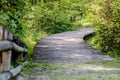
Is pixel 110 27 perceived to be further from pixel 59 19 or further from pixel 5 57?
pixel 59 19

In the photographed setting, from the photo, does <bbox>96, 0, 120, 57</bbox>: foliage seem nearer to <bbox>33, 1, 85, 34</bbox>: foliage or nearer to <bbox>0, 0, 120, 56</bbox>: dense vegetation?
<bbox>0, 0, 120, 56</bbox>: dense vegetation

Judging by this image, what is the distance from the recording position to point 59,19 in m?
21.8

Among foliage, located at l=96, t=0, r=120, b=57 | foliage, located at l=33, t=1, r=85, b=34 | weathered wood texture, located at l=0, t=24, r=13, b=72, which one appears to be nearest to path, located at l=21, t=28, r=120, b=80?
foliage, located at l=96, t=0, r=120, b=57

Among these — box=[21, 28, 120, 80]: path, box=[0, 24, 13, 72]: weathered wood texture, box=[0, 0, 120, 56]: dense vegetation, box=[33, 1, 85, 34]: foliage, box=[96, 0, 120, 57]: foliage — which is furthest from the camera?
box=[33, 1, 85, 34]: foliage

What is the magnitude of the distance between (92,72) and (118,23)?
4469 mm

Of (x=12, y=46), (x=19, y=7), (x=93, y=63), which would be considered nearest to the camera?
→ (x=12, y=46)

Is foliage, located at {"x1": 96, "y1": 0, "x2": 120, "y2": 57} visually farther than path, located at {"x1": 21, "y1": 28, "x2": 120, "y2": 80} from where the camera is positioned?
Yes

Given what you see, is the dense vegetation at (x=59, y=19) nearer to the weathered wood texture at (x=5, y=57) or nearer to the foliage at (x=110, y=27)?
the foliage at (x=110, y=27)

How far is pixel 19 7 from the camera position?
27.6ft

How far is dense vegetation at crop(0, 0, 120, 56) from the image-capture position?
26.4 feet

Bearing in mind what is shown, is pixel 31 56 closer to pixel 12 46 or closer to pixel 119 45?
pixel 119 45

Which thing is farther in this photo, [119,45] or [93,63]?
[119,45]

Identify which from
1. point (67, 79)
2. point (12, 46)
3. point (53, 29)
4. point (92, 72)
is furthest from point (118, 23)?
point (53, 29)

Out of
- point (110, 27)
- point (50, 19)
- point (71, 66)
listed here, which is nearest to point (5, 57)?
point (71, 66)
